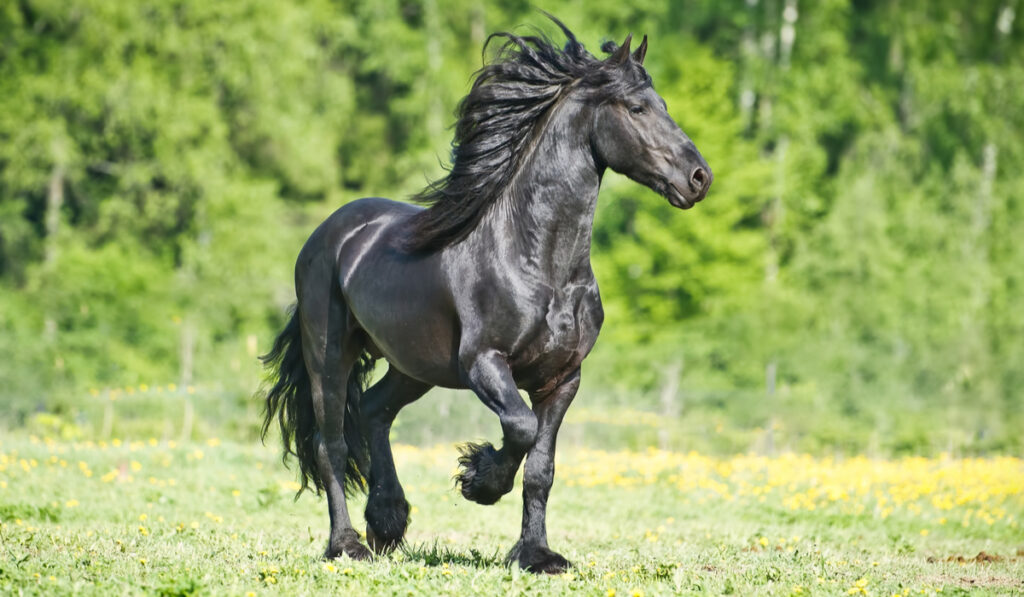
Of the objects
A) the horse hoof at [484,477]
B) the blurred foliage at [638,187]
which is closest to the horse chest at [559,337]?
the horse hoof at [484,477]

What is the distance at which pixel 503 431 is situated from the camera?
20.2ft

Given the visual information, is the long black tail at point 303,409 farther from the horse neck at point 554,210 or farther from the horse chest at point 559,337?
the horse neck at point 554,210

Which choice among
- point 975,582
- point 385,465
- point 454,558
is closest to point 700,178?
point 454,558

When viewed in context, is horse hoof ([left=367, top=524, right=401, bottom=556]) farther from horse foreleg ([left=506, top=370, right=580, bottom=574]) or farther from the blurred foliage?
the blurred foliage

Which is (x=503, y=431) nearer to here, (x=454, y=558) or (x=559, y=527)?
(x=454, y=558)

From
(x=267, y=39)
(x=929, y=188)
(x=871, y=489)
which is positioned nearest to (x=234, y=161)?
(x=267, y=39)

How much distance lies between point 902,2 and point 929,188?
639cm

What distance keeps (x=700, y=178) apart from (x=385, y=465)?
279 cm

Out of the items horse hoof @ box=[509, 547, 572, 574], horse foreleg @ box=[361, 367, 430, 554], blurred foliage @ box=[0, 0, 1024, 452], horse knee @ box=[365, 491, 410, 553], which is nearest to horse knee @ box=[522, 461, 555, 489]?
horse hoof @ box=[509, 547, 572, 574]

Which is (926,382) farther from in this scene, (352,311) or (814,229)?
(352,311)

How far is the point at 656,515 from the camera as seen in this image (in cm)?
1097

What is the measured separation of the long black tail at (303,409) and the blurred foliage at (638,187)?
11.7 m

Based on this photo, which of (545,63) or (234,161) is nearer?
(545,63)

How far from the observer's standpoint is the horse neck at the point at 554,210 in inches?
257
